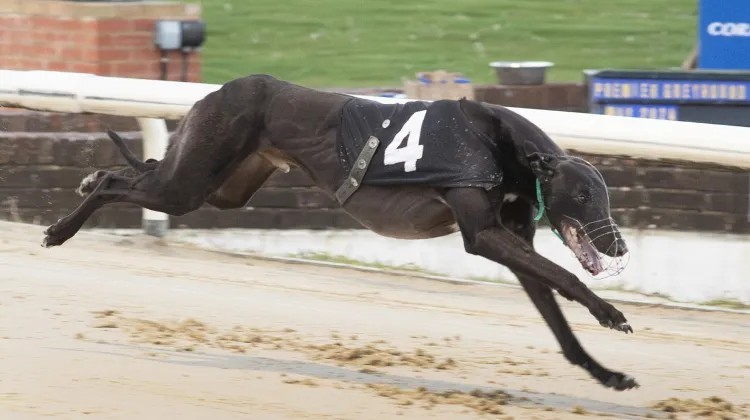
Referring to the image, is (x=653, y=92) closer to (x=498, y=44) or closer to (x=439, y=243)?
(x=439, y=243)

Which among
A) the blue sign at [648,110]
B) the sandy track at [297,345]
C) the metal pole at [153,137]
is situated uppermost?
the metal pole at [153,137]

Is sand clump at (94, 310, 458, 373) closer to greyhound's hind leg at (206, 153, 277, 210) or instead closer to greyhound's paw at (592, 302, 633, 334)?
greyhound's hind leg at (206, 153, 277, 210)

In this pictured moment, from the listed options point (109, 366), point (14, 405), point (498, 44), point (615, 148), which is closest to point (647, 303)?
point (615, 148)

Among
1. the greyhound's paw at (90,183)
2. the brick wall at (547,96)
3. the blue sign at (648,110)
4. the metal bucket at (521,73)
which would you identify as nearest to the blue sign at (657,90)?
the blue sign at (648,110)

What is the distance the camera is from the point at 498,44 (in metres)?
14.6

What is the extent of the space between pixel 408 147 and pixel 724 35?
5.13 meters

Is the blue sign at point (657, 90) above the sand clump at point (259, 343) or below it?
above

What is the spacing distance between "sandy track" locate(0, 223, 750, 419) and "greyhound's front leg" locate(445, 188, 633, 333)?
429mm

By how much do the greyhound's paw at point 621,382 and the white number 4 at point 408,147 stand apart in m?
1.03

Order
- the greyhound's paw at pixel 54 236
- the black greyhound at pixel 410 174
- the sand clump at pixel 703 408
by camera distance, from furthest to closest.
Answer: the greyhound's paw at pixel 54 236, the sand clump at pixel 703 408, the black greyhound at pixel 410 174

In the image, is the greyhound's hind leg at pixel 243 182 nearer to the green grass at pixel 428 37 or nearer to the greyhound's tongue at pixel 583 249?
the greyhound's tongue at pixel 583 249

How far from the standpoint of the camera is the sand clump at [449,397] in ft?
18.5

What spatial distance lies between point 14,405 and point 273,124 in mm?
1563

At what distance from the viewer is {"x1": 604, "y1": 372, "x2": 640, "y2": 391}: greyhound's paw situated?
5719mm
